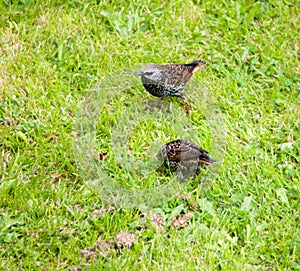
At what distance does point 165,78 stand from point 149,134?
64 cm

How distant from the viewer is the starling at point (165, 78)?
624 centimetres

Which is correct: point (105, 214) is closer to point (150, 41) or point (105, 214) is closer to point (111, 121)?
point (111, 121)

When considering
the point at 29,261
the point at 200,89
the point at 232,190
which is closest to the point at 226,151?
the point at 232,190

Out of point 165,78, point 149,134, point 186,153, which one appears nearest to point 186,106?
point 165,78

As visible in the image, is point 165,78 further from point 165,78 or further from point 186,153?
point 186,153

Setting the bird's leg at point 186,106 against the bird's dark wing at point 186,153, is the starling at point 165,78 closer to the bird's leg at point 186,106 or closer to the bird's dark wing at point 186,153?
the bird's leg at point 186,106

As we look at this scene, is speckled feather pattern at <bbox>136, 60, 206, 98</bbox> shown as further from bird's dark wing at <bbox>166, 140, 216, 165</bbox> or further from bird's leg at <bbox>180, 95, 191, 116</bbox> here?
bird's dark wing at <bbox>166, 140, 216, 165</bbox>

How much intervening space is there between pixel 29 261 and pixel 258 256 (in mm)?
1952

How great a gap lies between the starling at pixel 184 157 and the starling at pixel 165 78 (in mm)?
829

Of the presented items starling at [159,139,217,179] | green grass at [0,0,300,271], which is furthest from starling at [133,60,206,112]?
starling at [159,139,217,179]

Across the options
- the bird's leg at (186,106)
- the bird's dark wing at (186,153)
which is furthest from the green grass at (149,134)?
the bird's dark wing at (186,153)

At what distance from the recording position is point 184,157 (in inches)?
219

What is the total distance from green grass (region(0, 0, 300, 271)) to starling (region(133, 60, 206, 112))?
24cm

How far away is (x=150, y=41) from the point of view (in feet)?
23.2
